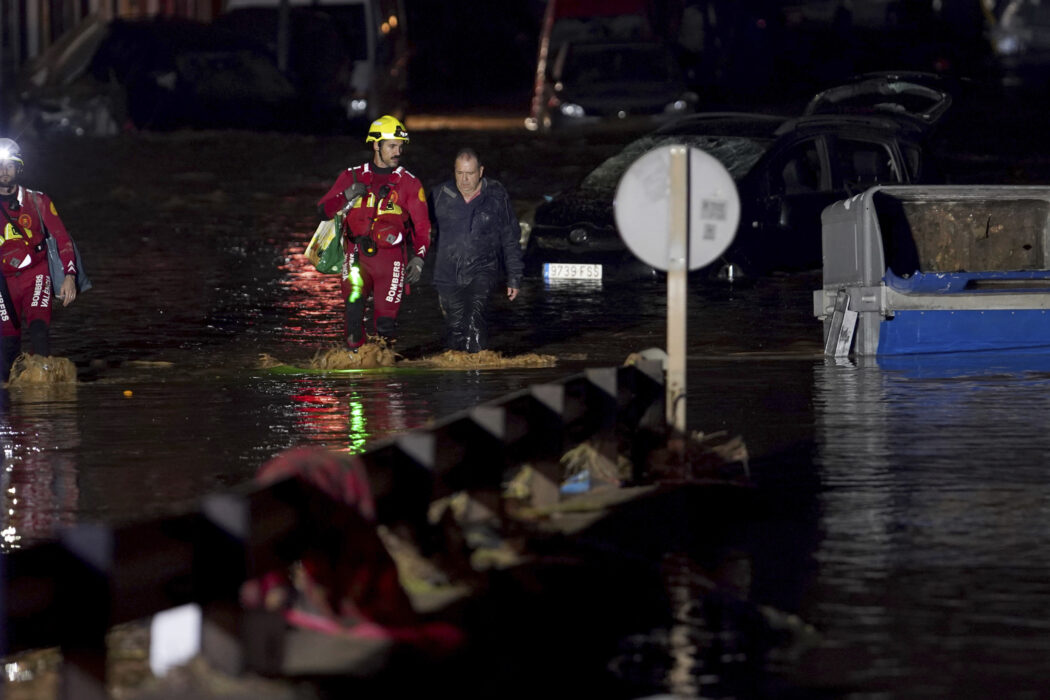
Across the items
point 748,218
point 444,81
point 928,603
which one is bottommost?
point 928,603

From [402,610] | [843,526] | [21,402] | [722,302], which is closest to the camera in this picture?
[402,610]

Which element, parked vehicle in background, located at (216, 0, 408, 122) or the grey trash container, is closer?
the grey trash container

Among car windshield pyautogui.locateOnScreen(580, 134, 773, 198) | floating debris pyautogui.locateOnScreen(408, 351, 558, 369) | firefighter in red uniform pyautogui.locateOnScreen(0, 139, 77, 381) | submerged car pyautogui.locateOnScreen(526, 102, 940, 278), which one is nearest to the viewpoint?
firefighter in red uniform pyautogui.locateOnScreen(0, 139, 77, 381)

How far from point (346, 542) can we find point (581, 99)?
85.9 ft

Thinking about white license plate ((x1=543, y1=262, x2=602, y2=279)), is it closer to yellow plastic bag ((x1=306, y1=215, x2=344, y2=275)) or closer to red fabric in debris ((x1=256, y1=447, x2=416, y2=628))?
yellow plastic bag ((x1=306, y1=215, x2=344, y2=275))

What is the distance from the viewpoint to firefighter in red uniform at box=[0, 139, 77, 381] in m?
15.1

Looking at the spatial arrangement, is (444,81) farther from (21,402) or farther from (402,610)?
(402,610)

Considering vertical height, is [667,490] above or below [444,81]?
below

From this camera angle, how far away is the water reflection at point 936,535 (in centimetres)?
649

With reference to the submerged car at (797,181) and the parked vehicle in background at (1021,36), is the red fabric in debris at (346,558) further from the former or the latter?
the parked vehicle in background at (1021,36)

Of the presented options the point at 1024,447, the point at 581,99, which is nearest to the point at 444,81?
the point at 581,99

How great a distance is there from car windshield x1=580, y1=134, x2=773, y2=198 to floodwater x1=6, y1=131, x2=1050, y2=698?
1201 mm

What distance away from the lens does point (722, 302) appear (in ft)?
69.1

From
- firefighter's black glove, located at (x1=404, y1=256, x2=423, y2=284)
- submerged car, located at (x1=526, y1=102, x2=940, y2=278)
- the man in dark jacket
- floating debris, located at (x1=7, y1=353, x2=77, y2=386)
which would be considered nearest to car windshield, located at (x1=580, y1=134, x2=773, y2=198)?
submerged car, located at (x1=526, y1=102, x2=940, y2=278)
